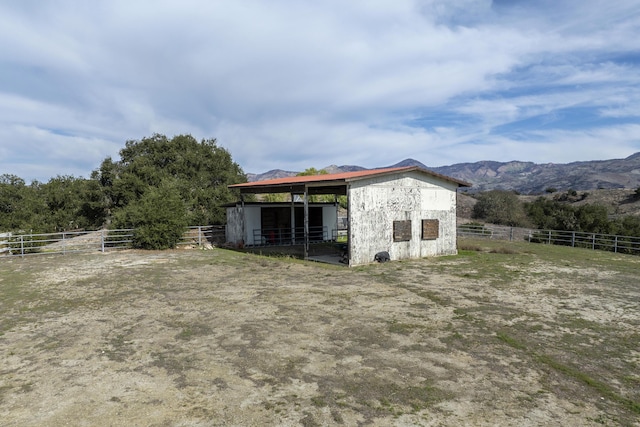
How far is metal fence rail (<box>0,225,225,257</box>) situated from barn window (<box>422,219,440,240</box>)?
40.6 feet

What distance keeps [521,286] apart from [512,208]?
38.1 metres

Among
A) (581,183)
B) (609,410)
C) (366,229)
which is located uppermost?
(581,183)

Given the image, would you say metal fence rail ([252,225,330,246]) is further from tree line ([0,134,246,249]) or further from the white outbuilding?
tree line ([0,134,246,249])

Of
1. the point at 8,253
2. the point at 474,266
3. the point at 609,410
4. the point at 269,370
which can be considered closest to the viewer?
the point at 609,410

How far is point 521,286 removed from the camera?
11.4 m

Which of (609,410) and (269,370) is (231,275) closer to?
(269,370)

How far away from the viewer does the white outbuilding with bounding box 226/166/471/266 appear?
15.5 m

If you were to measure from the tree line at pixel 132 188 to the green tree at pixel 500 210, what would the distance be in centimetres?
3016

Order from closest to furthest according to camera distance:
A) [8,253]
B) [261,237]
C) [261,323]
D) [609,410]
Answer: [609,410] → [261,323] → [8,253] → [261,237]

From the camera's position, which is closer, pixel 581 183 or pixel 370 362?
pixel 370 362

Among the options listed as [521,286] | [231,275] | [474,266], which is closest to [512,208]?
[474,266]

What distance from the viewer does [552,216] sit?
127 feet

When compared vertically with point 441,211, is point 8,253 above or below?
below

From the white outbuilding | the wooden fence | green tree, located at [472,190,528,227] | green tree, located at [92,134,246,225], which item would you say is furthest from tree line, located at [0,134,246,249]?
green tree, located at [472,190,528,227]
